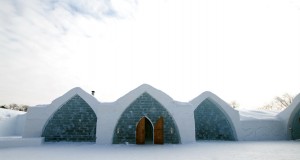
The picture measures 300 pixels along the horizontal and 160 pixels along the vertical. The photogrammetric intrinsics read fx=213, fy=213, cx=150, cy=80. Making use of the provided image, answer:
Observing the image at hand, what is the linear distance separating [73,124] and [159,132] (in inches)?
233

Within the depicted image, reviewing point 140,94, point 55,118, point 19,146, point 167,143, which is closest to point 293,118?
point 167,143

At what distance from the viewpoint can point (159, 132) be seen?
43.8ft

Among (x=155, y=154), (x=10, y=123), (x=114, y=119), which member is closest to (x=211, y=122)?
(x=114, y=119)

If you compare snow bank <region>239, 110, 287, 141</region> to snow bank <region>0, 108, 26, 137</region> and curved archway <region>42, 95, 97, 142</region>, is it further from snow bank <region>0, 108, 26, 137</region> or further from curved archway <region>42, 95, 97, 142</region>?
snow bank <region>0, 108, 26, 137</region>

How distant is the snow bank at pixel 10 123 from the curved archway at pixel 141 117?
43.4 feet

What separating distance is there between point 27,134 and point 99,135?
5.01 m

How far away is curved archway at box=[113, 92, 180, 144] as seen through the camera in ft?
45.0

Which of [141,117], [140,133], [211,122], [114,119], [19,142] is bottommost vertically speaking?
[19,142]

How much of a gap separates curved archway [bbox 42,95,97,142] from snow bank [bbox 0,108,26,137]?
8.85m

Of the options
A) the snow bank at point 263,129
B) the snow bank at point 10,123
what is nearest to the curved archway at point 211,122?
the snow bank at point 263,129

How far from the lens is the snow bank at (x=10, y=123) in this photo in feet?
66.3

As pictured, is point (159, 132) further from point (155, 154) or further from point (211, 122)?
point (211, 122)

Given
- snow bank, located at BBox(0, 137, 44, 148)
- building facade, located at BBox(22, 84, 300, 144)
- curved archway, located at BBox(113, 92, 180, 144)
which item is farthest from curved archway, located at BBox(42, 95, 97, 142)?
curved archway, located at BBox(113, 92, 180, 144)

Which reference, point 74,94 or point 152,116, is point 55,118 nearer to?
point 74,94
